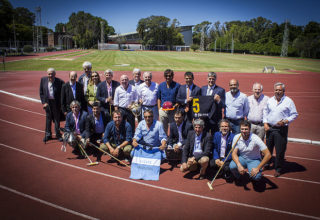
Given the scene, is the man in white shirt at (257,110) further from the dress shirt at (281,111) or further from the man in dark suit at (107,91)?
the man in dark suit at (107,91)

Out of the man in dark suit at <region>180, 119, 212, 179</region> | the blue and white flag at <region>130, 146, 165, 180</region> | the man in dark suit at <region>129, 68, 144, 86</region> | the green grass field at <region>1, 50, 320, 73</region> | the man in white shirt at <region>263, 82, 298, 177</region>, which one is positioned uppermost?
the green grass field at <region>1, 50, 320, 73</region>

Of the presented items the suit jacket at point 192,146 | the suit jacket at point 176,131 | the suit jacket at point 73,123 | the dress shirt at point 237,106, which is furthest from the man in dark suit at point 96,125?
the dress shirt at point 237,106

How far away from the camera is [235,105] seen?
220 inches

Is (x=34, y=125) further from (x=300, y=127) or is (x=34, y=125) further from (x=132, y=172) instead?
A: (x=300, y=127)

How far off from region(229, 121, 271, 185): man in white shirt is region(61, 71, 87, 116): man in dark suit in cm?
465

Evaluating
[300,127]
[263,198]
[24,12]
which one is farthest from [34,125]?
[24,12]

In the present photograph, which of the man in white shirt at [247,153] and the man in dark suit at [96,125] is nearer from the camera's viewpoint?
the man in white shirt at [247,153]

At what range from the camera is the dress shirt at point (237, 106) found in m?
5.58

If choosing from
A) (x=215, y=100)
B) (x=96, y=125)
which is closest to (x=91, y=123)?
(x=96, y=125)

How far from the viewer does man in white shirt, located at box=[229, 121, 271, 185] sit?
4695mm

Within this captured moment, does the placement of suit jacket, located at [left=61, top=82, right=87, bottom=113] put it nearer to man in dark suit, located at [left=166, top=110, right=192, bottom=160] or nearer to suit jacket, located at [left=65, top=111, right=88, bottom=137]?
suit jacket, located at [left=65, top=111, right=88, bottom=137]

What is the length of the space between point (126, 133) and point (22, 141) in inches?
148

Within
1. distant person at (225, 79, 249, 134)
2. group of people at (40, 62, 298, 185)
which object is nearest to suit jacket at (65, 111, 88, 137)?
group of people at (40, 62, 298, 185)

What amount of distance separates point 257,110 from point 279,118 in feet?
1.83
